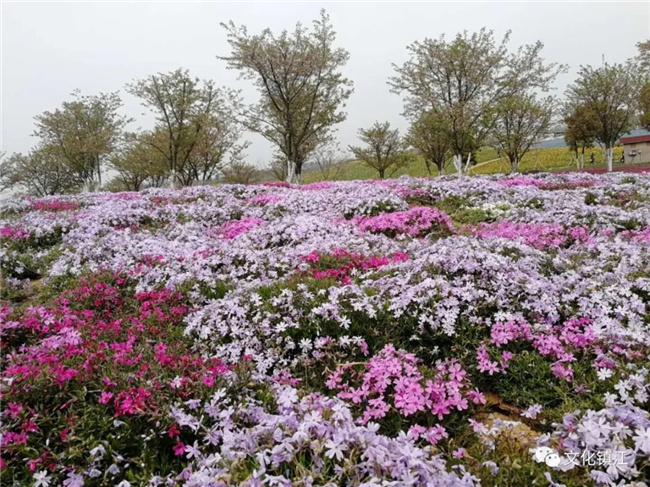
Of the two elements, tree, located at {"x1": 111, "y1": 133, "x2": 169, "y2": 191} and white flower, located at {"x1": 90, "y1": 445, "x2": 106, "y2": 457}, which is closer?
white flower, located at {"x1": 90, "y1": 445, "x2": 106, "y2": 457}

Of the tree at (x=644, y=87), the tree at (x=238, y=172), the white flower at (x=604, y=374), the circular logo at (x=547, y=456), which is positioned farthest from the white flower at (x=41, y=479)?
the tree at (x=238, y=172)

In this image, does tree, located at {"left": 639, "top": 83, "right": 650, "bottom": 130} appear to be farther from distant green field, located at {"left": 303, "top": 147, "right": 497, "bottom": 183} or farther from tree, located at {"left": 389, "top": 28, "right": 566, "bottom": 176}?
distant green field, located at {"left": 303, "top": 147, "right": 497, "bottom": 183}

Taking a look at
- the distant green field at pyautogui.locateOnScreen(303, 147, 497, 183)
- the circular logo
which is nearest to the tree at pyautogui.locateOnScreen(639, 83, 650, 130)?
the distant green field at pyautogui.locateOnScreen(303, 147, 497, 183)

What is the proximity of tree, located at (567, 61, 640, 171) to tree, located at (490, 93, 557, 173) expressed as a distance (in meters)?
4.72

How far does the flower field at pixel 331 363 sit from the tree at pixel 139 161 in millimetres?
40756

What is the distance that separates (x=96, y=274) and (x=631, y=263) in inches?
305

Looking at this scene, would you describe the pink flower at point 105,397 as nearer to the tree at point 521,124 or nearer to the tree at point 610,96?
the tree at point 521,124

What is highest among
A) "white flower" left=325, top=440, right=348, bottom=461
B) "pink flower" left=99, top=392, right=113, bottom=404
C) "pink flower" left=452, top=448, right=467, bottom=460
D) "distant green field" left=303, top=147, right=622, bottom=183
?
"distant green field" left=303, top=147, right=622, bottom=183

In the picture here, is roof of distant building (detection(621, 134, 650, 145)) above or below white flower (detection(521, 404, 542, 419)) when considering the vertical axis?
above

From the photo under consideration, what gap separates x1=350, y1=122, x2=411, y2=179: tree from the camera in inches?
1892

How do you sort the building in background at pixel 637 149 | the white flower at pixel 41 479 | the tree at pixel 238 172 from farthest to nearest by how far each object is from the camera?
the building in background at pixel 637 149 → the tree at pixel 238 172 → the white flower at pixel 41 479

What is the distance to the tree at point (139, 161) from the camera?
47094 millimetres

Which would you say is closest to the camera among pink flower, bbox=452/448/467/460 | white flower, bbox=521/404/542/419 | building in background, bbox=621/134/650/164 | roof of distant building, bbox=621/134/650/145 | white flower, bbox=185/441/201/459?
white flower, bbox=185/441/201/459

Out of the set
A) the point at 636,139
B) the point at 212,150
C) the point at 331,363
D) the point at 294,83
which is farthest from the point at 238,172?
the point at 636,139
